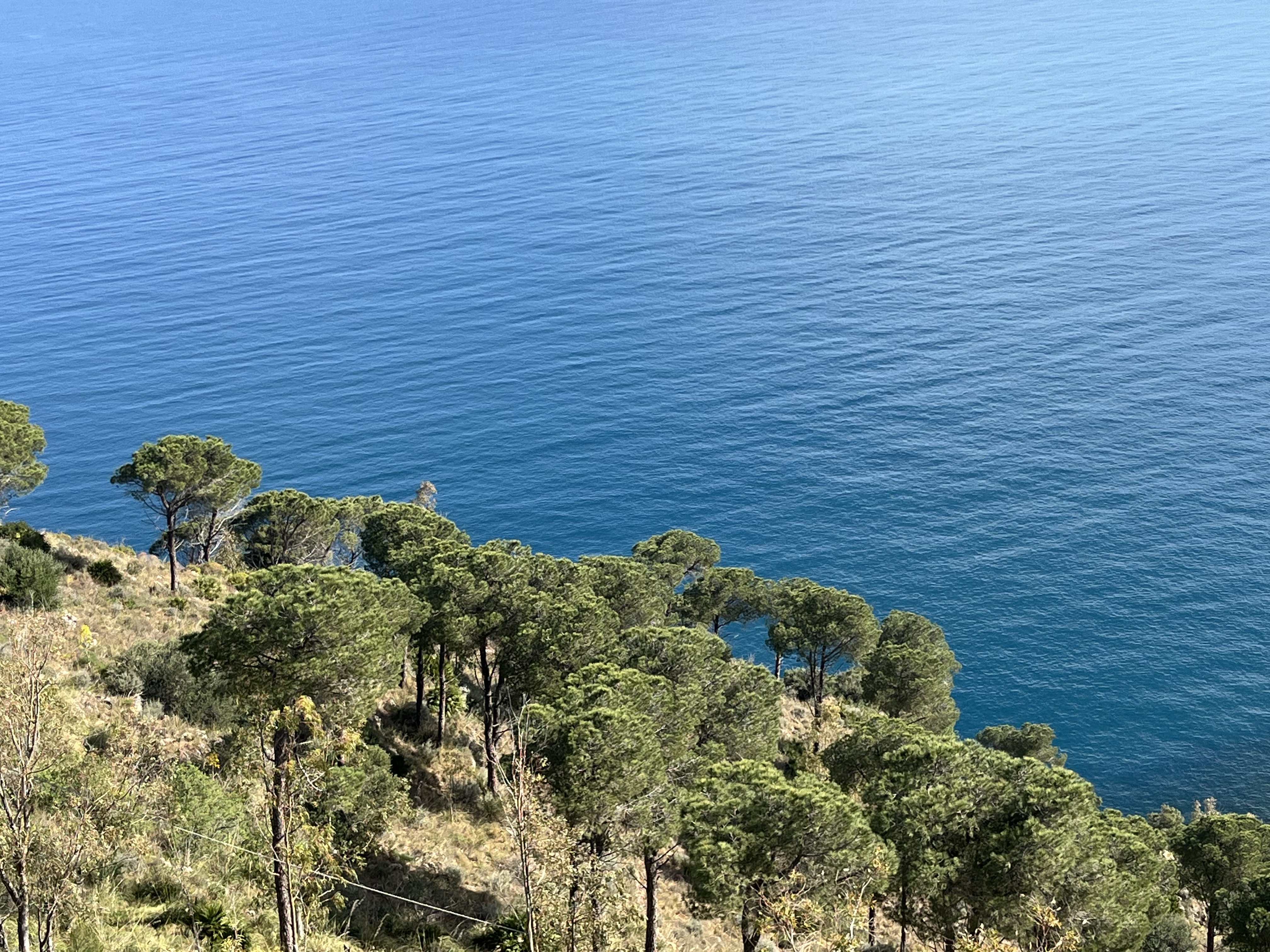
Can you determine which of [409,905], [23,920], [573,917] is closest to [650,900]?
[409,905]

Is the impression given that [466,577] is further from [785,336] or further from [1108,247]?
[1108,247]

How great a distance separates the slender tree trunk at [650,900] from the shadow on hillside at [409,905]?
4844 millimetres

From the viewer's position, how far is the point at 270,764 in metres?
26.1

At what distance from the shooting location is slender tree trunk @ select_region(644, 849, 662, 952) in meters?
30.7

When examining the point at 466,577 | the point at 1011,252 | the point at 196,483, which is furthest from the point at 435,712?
the point at 1011,252

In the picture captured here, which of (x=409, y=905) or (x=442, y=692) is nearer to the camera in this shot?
(x=409, y=905)

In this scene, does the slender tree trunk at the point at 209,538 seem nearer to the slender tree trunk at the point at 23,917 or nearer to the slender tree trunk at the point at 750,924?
the slender tree trunk at the point at 750,924

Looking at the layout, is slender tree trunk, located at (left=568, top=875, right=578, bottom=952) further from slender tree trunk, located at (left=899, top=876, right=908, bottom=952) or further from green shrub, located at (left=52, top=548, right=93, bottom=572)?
green shrub, located at (left=52, top=548, right=93, bottom=572)

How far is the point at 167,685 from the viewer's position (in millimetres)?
39844

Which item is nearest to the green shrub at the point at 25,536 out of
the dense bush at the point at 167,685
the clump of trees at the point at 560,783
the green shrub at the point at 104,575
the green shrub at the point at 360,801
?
the green shrub at the point at 104,575

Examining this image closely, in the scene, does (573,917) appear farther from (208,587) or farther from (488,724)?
(208,587)

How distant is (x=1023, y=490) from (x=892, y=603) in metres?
20.7

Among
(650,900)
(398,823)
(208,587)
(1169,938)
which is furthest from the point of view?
(208,587)

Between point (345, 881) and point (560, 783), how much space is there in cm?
1176
